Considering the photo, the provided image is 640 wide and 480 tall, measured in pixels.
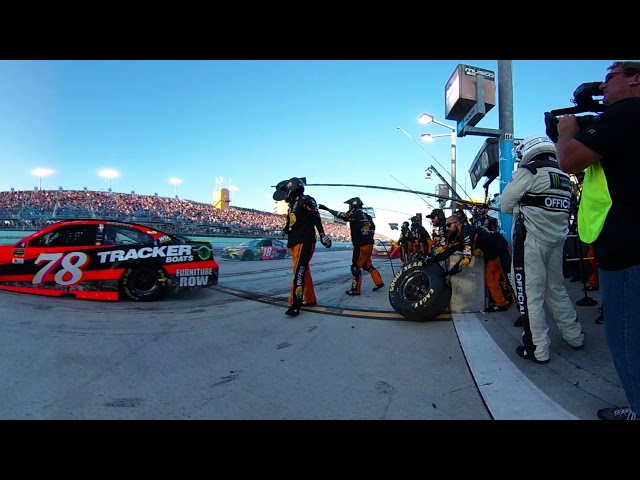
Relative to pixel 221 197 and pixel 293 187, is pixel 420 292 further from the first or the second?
pixel 221 197

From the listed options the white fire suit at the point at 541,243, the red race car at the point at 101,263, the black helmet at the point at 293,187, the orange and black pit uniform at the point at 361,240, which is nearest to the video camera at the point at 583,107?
the white fire suit at the point at 541,243

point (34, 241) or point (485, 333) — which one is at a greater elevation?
point (34, 241)

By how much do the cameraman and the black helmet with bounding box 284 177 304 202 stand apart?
9.21 feet

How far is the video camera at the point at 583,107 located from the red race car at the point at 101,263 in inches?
162

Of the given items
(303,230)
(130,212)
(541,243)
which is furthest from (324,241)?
(130,212)

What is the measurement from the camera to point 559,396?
58.9 inches

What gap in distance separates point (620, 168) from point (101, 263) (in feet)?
15.9

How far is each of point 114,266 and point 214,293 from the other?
1306 millimetres

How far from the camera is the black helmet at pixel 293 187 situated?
3775mm

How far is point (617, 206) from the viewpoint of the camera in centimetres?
123
